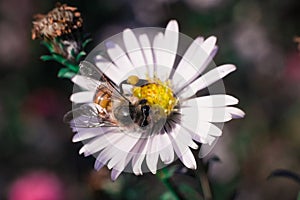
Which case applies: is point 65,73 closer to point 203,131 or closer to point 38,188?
point 203,131

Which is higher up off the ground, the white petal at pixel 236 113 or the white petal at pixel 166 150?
the white petal at pixel 236 113

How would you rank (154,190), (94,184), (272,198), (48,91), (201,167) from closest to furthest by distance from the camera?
(201,167) < (94,184) < (154,190) < (272,198) < (48,91)

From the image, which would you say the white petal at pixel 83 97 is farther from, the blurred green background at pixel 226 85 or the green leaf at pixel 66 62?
the blurred green background at pixel 226 85

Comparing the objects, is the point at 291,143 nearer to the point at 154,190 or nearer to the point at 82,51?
the point at 154,190

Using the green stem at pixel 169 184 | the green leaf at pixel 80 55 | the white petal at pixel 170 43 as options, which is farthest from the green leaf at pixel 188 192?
the green leaf at pixel 80 55

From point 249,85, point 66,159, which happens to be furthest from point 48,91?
point 249,85
